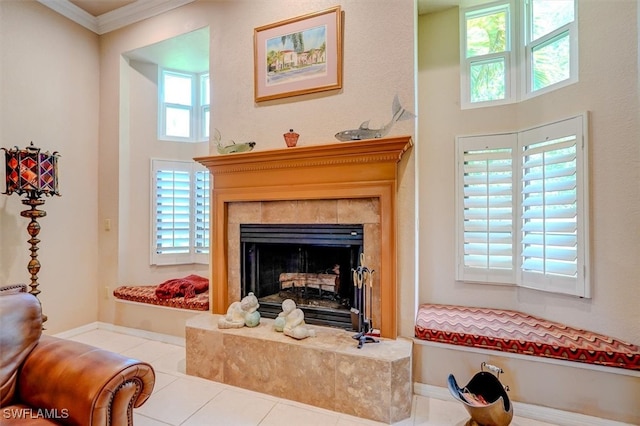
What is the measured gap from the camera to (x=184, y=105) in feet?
12.7

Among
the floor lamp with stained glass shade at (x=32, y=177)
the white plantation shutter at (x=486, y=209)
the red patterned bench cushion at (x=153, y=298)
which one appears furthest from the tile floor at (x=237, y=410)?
the floor lamp with stained glass shade at (x=32, y=177)

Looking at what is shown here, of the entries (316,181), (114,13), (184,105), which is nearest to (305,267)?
(316,181)

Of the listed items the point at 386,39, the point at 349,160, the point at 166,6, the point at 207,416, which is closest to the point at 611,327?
the point at 349,160

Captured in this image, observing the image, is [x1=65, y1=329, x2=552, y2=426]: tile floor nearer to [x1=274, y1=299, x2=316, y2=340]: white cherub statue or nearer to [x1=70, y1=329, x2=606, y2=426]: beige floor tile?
[x1=70, y1=329, x2=606, y2=426]: beige floor tile

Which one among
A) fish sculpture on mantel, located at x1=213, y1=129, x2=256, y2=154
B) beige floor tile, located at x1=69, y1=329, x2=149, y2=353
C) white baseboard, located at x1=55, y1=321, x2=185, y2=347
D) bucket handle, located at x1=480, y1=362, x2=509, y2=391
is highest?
fish sculpture on mantel, located at x1=213, y1=129, x2=256, y2=154

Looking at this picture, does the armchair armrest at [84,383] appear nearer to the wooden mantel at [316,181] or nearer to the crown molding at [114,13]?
the wooden mantel at [316,181]

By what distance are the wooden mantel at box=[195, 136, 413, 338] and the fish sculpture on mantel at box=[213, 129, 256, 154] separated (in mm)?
111

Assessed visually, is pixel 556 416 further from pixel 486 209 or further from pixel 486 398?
pixel 486 209

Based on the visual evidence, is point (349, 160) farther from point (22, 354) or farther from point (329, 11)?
point (22, 354)

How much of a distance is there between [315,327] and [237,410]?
774mm

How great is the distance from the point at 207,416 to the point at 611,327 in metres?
2.72

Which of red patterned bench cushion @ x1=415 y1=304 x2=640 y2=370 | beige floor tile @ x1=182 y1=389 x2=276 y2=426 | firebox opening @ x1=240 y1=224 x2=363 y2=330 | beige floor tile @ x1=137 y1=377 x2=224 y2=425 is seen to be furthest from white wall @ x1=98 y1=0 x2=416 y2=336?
beige floor tile @ x1=137 y1=377 x2=224 y2=425

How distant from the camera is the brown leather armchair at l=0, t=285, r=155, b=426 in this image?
46.6 inches

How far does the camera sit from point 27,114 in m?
2.94
